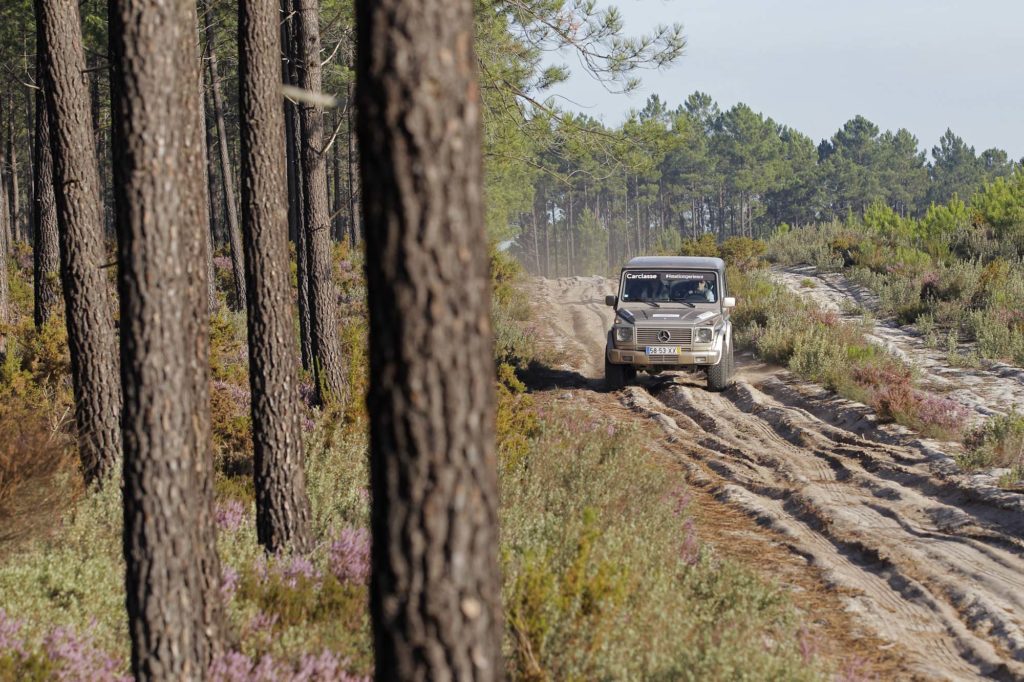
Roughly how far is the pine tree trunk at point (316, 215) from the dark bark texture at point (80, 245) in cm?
343

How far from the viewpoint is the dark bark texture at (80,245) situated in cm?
780

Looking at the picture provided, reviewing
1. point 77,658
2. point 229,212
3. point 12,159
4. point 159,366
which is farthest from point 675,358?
point 12,159

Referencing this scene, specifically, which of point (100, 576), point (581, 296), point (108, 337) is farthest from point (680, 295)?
point (581, 296)

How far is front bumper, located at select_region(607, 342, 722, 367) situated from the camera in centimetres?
1531

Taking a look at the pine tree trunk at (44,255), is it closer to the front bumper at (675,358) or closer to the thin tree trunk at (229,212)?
the thin tree trunk at (229,212)

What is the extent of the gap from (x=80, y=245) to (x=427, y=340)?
6.74 metres

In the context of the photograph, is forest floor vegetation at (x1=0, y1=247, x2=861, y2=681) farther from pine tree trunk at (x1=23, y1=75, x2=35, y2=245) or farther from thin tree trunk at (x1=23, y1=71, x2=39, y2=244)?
pine tree trunk at (x1=23, y1=75, x2=35, y2=245)

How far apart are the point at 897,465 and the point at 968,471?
0.78m

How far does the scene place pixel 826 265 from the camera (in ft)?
96.0

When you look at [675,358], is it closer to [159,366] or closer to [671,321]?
[671,321]

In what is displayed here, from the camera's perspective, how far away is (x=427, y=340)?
2.57 meters

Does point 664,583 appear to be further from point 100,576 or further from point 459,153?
point 459,153

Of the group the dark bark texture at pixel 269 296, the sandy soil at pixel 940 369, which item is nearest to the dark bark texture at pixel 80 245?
the dark bark texture at pixel 269 296

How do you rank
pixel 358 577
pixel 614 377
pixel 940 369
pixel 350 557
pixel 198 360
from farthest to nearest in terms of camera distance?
pixel 614 377 < pixel 940 369 < pixel 350 557 < pixel 358 577 < pixel 198 360
